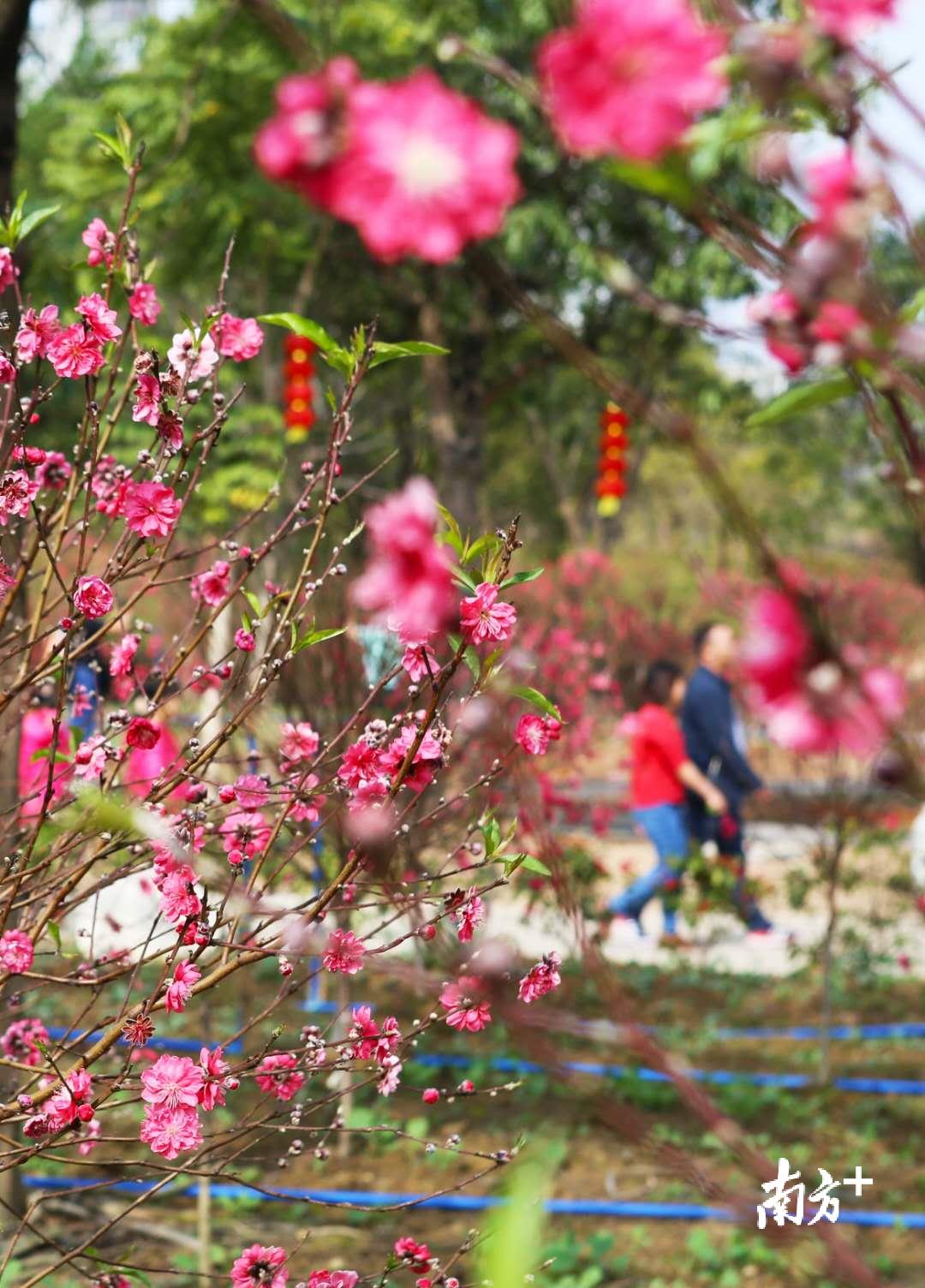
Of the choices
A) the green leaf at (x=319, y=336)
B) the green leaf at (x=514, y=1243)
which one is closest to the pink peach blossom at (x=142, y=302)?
the green leaf at (x=319, y=336)

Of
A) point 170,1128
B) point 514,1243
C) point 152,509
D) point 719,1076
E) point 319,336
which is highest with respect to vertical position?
point 719,1076

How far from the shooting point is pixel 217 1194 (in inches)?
188

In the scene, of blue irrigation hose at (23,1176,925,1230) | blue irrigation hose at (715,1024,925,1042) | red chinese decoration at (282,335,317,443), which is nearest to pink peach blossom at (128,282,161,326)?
blue irrigation hose at (23,1176,925,1230)

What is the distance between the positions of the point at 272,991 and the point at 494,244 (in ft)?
36.4

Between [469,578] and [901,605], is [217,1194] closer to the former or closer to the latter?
[469,578]

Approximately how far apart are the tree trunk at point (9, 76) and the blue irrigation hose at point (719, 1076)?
3774 millimetres

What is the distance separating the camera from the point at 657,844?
27.0 ft

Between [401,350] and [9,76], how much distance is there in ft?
9.85

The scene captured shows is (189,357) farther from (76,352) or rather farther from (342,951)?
(342,951)

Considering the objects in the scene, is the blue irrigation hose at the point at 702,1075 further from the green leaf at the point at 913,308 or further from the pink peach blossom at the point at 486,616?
the green leaf at the point at 913,308

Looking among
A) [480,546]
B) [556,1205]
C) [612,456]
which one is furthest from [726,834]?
[612,456]

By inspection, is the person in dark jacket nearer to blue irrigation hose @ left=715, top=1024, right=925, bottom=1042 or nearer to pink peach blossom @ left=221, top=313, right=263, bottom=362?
blue irrigation hose @ left=715, top=1024, right=925, bottom=1042

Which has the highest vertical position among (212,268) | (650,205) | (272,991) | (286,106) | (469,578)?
(650,205)

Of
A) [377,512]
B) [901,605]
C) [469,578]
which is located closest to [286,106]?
[377,512]
